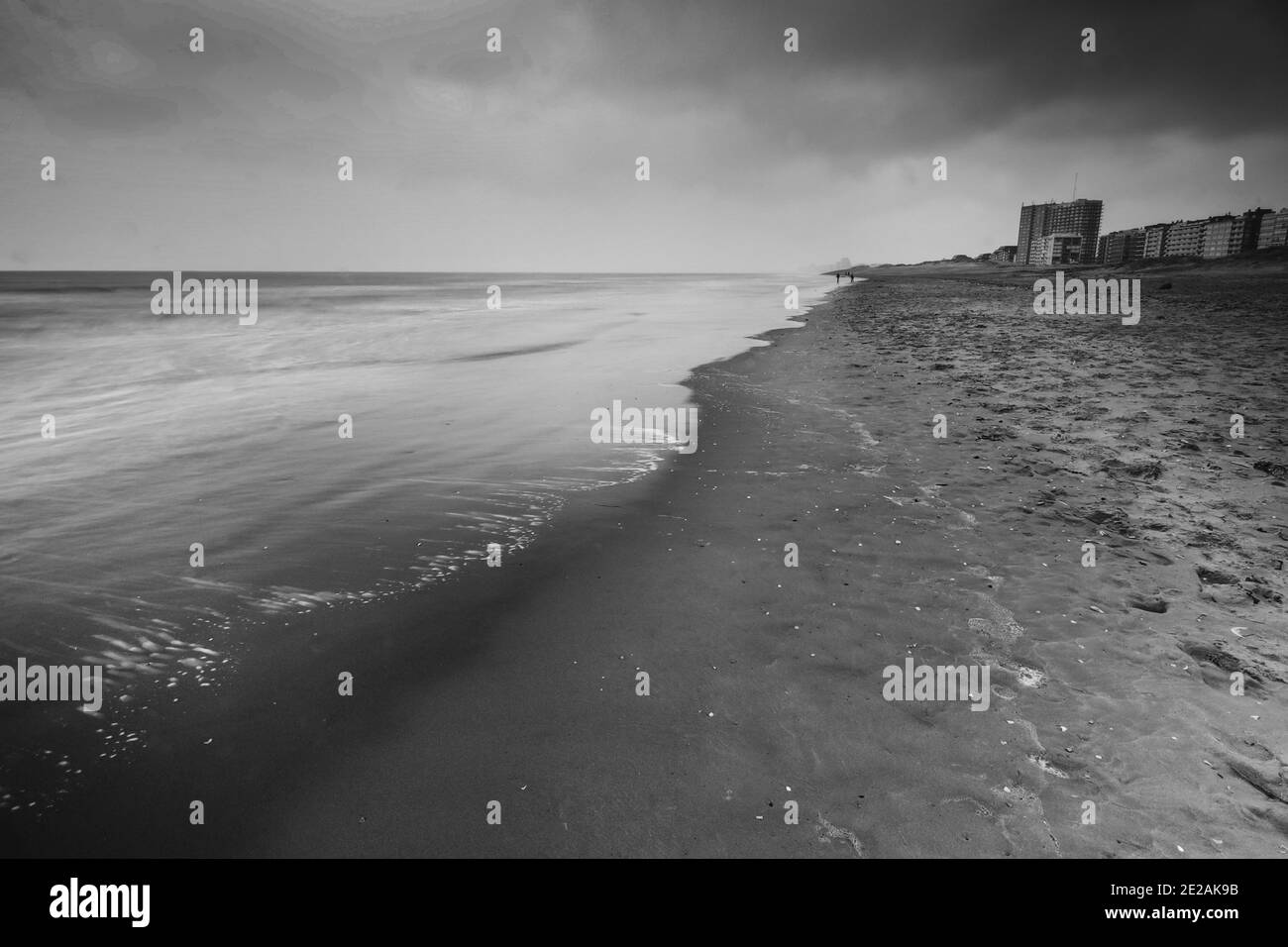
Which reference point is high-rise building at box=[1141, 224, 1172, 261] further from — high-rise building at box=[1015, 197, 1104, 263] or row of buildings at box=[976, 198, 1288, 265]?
high-rise building at box=[1015, 197, 1104, 263]

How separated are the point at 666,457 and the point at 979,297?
46.2 m

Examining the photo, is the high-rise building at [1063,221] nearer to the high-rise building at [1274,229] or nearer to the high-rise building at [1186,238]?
the high-rise building at [1186,238]

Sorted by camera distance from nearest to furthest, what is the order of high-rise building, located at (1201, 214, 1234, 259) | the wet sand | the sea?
the wet sand < the sea < high-rise building, located at (1201, 214, 1234, 259)

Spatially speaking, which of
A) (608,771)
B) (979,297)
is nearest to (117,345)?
(608,771)

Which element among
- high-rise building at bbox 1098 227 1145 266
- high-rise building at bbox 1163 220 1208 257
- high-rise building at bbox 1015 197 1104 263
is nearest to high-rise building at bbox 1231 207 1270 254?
high-rise building at bbox 1163 220 1208 257

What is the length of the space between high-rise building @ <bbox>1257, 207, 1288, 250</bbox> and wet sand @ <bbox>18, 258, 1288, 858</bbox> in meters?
179

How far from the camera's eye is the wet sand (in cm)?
348

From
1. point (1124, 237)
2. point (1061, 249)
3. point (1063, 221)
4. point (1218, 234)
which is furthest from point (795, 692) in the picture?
point (1063, 221)

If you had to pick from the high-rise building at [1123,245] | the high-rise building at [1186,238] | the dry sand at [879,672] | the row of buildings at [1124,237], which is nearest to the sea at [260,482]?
the dry sand at [879,672]

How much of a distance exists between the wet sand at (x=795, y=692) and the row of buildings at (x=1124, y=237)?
12057cm

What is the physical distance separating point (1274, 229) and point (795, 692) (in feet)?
618

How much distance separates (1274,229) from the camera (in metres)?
126
